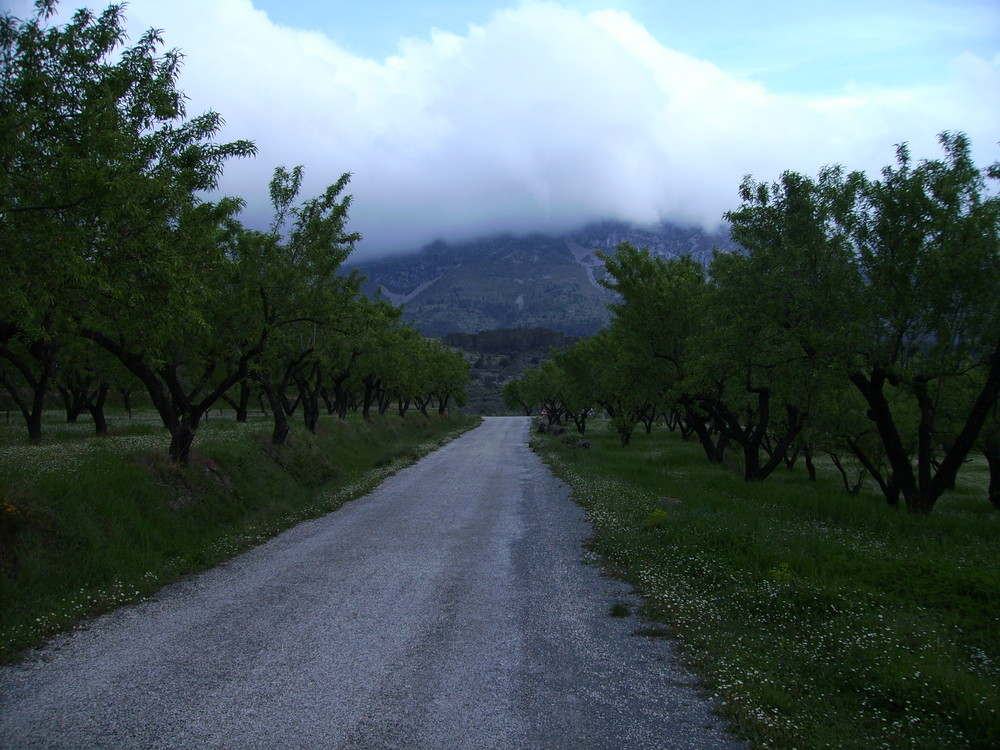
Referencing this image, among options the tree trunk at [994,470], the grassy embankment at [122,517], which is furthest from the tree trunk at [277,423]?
the tree trunk at [994,470]

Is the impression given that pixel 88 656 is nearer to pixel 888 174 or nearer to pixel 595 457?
pixel 888 174

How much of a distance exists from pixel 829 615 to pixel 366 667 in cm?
497

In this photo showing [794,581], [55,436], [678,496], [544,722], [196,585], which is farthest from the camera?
[55,436]

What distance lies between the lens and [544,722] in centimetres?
470

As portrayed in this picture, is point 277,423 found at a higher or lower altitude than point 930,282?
lower

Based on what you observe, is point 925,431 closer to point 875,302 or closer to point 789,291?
point 875,302

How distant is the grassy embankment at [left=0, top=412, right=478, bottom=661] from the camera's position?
7.50 m

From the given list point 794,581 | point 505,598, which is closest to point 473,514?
point 505,598

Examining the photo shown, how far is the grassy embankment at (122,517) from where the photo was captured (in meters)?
7.50

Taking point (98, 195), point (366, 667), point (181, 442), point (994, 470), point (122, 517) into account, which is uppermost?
point (98, 195)

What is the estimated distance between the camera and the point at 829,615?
6.80 metres

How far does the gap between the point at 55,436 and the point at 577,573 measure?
22266 mm

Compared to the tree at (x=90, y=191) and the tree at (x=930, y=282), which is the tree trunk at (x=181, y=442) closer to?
the tree at (x=90, y=191)

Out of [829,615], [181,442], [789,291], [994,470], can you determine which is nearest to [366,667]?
[829,615]
